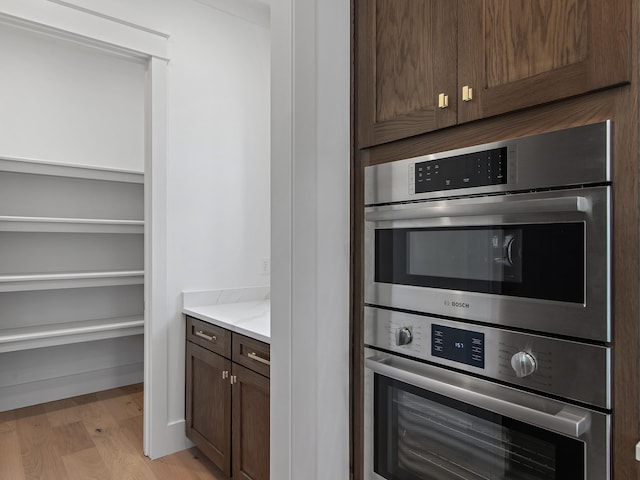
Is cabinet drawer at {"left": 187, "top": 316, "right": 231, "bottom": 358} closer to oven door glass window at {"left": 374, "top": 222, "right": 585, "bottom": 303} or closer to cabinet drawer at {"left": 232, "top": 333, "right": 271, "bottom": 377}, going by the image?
cabinet drawer at {"left": 232, "top": 333, "right": 271, "bottom": 377}

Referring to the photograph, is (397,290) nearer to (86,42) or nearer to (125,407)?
(86,42)

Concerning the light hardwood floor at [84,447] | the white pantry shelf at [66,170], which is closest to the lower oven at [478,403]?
the light hardwood floor at [84,447]

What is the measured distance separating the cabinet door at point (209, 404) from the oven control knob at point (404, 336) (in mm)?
1209

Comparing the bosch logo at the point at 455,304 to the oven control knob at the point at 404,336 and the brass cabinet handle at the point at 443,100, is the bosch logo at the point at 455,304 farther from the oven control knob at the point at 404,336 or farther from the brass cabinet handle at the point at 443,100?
the brass cabinet handle at the point at 443,100

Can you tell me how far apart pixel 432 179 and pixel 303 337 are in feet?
2.05

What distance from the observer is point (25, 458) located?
246cm

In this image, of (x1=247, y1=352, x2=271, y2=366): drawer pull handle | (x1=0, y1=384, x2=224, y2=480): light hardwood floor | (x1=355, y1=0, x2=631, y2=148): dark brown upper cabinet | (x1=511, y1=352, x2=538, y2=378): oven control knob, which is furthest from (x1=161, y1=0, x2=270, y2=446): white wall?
(x1=511, y1=352, x2=538, y2=378): oven control knob

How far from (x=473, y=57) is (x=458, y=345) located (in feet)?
2.36

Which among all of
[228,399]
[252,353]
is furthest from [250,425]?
[252,353]

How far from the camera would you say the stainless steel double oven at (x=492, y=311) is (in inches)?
32.4

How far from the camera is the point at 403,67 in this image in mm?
1192

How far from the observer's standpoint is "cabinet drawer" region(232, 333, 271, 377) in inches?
72.3

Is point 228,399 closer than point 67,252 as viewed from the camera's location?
Yes

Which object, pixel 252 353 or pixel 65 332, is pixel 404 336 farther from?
pixel 65 332
